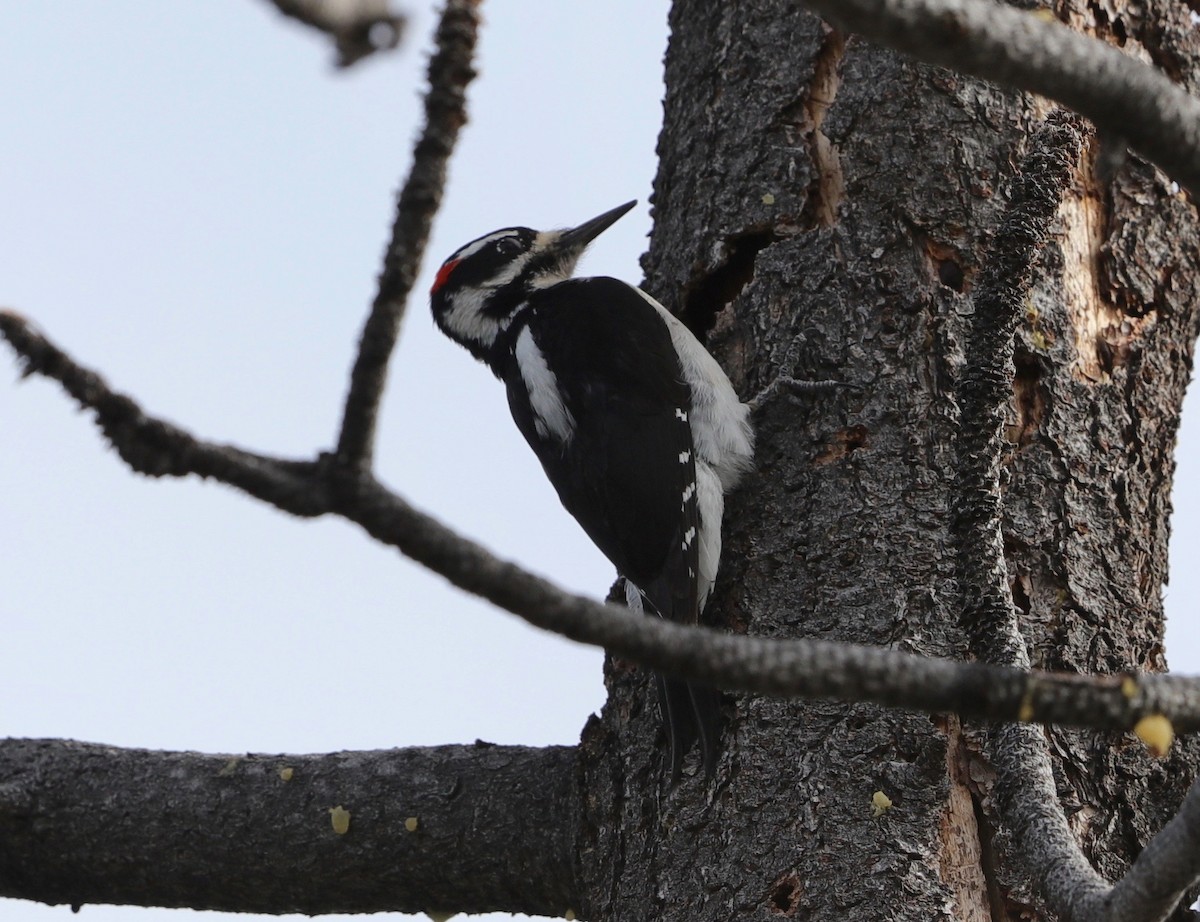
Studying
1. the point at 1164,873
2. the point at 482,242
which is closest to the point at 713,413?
the point at 482,242

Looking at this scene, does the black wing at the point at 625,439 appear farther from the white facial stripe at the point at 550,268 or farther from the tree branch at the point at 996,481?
the tree branch at the point at 996,481

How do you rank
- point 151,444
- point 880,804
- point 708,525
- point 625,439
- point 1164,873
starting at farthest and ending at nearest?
point 625,439
point 708,525
point 880,804
point 1164,873
point 151,444

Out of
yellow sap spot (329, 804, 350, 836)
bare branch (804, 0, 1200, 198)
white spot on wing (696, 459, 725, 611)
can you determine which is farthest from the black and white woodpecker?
bare branch (804, 0, 1200, 198)

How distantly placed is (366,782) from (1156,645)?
1409mm

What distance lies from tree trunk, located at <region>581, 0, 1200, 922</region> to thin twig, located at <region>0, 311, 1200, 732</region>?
809mm

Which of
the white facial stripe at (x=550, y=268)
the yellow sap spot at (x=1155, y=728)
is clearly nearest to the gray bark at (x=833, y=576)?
the yellow sap spot at (x=1155, y=728)

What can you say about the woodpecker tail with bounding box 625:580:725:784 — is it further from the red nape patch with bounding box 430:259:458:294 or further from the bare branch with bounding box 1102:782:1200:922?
the red nape patch with bounding box 430:259:458:294

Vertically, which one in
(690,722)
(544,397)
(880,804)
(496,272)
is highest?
(496,272)

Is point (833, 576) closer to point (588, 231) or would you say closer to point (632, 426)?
point (632, 426)

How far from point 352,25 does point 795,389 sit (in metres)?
1.67

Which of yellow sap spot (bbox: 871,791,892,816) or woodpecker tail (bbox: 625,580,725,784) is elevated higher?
woodpecker tail (bbox: 625,580,725,784)

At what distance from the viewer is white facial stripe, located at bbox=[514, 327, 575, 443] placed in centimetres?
320

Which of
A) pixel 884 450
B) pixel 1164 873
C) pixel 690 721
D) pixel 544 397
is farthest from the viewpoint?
pixel 544 397

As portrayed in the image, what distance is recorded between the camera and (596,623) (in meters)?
1.03
